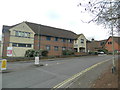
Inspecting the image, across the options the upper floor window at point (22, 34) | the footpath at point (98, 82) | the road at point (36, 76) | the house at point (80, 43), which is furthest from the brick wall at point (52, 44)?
the footpath at point (98, 82)

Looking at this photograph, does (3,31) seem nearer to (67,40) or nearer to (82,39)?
(67,40)

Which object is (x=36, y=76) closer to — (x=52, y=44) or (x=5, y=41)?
(x=5, y=41)

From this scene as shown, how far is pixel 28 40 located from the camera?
29719mm

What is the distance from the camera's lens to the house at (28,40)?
2717 cm

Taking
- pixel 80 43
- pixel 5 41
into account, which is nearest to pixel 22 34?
pixel 5 41

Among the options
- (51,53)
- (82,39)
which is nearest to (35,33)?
(51,53)

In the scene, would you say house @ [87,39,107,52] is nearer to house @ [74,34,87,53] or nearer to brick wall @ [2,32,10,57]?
house @ [74,34,87,53]

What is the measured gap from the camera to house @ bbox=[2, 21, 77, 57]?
27.2 meters

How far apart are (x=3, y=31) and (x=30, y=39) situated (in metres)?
6.88

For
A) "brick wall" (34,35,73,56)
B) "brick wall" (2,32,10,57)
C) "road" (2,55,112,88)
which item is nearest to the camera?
"road" (2,55,112,88)

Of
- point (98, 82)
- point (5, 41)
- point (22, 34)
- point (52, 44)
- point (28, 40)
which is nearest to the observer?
point (98, 82)

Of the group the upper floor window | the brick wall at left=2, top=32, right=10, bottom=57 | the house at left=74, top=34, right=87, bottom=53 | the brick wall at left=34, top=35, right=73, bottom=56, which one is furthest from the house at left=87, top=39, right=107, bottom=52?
the brick wall at left=2, top=32, right=10, bottom=57

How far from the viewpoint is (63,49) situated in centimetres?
3741

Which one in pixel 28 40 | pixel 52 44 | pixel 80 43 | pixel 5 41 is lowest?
pixel 52 44
